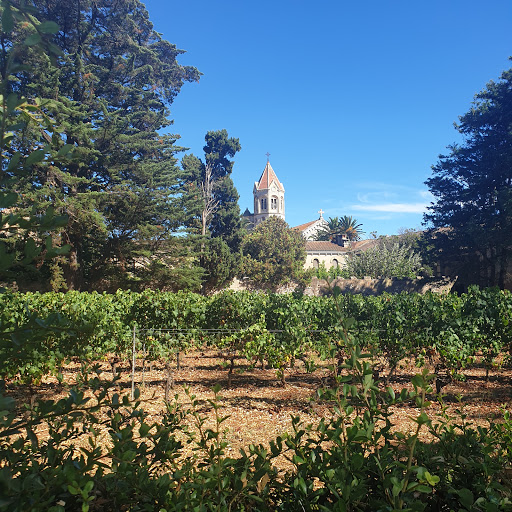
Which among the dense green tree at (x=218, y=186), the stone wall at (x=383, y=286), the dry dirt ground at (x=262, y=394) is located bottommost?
the dry dirt ground at (x=262, y=394)

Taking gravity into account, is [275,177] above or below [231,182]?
above

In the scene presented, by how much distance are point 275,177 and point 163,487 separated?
67.7 m

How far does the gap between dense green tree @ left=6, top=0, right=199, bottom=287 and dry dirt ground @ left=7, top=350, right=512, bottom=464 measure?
781 centimetres

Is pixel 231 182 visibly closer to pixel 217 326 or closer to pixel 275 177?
pixel 217 326

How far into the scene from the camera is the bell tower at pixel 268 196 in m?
66.2

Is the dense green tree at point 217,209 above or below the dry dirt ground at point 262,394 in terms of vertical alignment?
above

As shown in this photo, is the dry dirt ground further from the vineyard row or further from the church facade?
the church facade

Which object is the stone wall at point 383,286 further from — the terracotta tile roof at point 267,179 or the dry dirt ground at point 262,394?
the terracotta tile roof at point 267,179

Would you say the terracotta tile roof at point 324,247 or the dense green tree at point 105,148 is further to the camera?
the terracotta tile roof at point 324,247

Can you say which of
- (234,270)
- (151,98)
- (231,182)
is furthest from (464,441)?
(231,182)

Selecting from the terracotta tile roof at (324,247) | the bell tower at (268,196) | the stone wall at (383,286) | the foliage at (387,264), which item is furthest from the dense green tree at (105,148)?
the bell tower at (268,196)

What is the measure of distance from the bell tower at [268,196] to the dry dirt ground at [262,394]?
5692cm

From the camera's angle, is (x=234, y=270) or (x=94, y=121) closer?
(x=94, y=121)

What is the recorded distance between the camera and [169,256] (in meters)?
18.8
